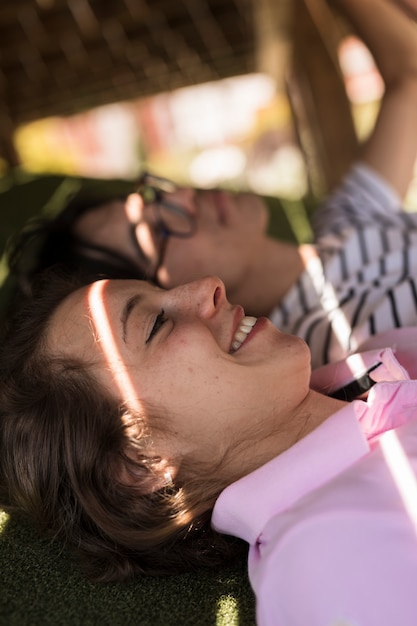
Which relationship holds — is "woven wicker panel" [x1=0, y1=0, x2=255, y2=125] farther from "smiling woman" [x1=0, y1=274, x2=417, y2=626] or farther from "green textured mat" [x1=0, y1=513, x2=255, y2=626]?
"green textured mat" [x1=0, y1=513, x2=255, y2=626]

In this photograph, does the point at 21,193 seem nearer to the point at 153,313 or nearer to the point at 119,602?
the point at 153,313

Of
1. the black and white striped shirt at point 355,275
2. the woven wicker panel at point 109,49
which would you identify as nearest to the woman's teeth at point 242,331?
the black and white striped shirt at point 355,275

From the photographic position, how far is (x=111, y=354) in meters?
1.16

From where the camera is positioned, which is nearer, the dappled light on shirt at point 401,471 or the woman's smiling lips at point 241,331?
the dappled light on shirt at point 401,471

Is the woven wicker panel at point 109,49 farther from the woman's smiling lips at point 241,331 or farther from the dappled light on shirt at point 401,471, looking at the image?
the dappled light on shirt at point 401,471

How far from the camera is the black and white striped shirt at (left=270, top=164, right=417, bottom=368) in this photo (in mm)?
1629

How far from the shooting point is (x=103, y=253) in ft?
6.15

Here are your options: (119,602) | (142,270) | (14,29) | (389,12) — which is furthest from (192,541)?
(14,29)

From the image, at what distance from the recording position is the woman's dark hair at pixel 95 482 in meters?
1.14

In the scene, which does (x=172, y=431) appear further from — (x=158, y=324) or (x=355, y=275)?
(x=355, y=275)

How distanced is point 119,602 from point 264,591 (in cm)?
31

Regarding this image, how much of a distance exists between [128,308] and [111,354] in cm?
10

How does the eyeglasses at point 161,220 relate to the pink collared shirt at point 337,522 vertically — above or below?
above

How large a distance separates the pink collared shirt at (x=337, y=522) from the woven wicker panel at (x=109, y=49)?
2.33m
